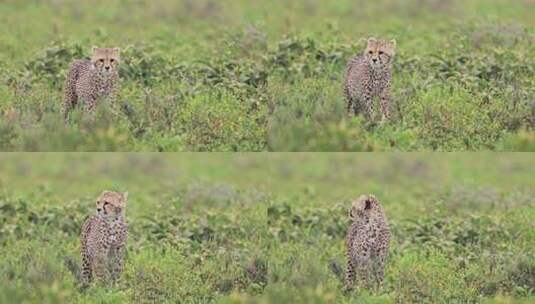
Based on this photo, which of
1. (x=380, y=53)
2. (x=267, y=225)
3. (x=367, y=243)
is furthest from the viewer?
(x=267, y=225)

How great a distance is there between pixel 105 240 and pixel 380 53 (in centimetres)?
294

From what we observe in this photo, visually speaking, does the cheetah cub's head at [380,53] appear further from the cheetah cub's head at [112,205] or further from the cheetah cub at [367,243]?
the cheetah cub's head at [112,205]

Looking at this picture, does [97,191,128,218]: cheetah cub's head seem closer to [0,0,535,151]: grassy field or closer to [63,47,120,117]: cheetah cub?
[0,0,535,151]: grassy field

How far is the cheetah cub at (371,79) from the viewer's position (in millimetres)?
15078

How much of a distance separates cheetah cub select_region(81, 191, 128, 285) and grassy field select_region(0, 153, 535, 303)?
16cm

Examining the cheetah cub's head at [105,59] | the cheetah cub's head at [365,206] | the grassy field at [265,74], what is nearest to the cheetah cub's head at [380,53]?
the grassy field at [265,74]

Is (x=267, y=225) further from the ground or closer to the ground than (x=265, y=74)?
closer to the ground

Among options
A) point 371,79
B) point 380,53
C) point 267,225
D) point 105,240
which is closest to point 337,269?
point 267,225

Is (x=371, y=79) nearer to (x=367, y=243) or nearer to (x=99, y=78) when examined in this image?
(x=367, y=243)

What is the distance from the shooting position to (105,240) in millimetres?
14961

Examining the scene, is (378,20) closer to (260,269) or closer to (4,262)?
(260,269)

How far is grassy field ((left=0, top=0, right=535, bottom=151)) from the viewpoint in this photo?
15125 millimetres

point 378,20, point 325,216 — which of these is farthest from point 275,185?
point 378,20

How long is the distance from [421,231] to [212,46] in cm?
268
